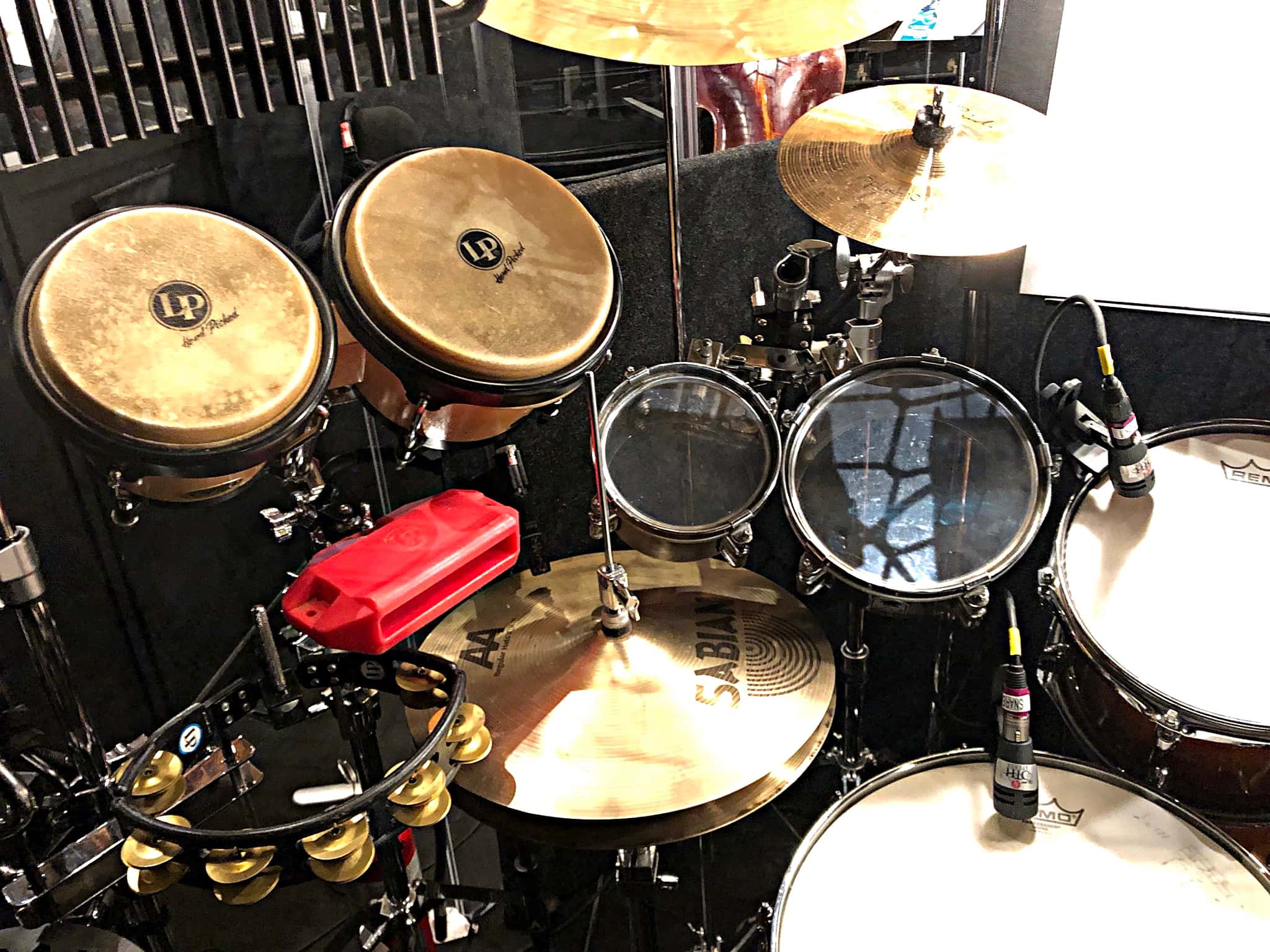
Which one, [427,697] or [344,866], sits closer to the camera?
[344,866]

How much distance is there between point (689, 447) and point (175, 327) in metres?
0.65

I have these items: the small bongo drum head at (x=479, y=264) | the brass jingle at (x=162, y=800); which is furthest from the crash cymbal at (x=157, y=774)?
the small bongo drum head at (x=479, y=264)

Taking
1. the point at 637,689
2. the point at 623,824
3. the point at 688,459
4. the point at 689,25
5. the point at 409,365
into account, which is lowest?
the point at 623,824

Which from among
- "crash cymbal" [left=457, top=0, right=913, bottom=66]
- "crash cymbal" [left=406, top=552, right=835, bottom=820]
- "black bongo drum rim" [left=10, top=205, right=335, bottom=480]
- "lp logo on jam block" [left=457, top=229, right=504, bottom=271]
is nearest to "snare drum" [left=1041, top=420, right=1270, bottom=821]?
"crash cymbal" [left=406, top=552, right=835, bottom=820]

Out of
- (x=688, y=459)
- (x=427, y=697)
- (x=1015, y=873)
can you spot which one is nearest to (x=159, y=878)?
(x=427, y=697)

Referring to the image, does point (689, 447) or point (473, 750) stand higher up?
point (689, 447)

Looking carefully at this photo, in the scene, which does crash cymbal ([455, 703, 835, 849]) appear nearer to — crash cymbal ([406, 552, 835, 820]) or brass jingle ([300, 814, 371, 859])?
crash cymbal ([406, 552, 835, 820])

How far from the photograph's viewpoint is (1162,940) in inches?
36.3

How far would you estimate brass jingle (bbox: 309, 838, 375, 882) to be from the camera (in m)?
0.83

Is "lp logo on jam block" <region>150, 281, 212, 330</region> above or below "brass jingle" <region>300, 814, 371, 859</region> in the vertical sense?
above

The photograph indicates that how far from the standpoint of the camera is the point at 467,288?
97 centimetres

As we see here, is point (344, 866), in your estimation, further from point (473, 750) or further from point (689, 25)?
point (689, 25)

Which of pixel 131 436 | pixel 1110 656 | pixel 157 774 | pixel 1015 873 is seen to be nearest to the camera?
pixel 131 436

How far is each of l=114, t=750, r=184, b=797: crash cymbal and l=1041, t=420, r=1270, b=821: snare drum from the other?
103 cm
